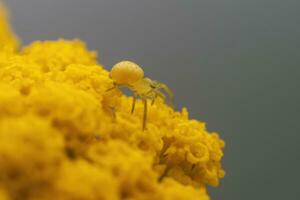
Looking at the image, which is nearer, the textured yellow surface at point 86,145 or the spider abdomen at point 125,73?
the textured yellow surface at point 86,145

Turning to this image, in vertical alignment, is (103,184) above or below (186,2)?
below

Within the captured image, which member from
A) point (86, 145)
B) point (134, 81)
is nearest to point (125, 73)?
point (134, 81)

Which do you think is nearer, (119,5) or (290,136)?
(290,136)

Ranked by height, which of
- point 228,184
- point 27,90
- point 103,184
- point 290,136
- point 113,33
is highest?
point 113,33

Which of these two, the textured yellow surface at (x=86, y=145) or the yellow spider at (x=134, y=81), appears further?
the yellow spider at (x=134, y=81)

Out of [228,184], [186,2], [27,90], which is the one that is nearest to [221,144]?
[27,90]

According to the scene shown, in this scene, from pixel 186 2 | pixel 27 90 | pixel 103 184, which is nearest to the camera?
pixel 103 184

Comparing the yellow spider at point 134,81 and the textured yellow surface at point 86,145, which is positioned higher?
the yellow spider at point 134,81

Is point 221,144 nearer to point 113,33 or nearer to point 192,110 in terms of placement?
point 192,110
